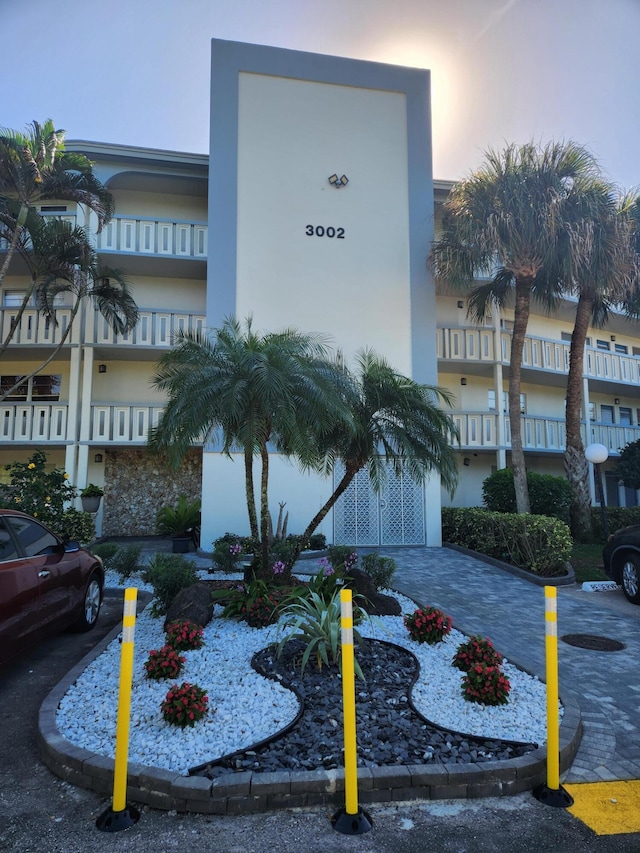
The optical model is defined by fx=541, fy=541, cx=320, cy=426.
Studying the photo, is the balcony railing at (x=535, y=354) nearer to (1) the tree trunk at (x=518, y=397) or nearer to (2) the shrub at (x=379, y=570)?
(1) the tree trunk at (x=518, y=397)

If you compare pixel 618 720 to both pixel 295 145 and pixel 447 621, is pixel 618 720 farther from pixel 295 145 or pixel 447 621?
pixel 295 145

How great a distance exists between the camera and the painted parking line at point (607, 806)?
3.08 meters

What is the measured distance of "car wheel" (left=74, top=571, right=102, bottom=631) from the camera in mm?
6633

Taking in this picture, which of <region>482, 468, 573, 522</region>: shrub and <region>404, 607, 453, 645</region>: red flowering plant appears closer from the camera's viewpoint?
<region>404, 607, 453, 645</region>: red flowering plant

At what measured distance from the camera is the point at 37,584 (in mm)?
5273

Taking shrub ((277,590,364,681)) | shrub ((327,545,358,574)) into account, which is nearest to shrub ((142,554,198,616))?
shrub ((277,590,364,681))

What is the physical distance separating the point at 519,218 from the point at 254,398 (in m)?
9.51

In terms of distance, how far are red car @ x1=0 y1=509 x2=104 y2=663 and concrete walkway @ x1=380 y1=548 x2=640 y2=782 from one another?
4.56m

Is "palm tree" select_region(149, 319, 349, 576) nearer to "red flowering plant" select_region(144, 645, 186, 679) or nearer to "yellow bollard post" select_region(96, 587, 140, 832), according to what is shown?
"red flowering plant" select_region(144, 645, 186, 679)

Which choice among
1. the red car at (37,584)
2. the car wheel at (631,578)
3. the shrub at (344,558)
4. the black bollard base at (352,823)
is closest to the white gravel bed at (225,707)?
the red car at (37,584)

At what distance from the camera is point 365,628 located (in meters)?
6.52

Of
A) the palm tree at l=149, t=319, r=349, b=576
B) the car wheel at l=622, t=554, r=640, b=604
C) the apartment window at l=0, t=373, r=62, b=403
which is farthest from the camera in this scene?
the apartment window at l=0, t=373, r=62, b=403

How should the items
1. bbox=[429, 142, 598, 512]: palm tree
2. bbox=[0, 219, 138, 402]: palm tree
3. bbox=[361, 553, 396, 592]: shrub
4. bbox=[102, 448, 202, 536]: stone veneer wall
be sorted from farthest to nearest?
bbox=[102, 448, 202, 536]: stone veneer wall → bbox=[429, 142, 598, 512]: palm tree → bbox=[0, 219, 138, 402]: palm tree → bbox=[361, 553, 396, 592]: shrub

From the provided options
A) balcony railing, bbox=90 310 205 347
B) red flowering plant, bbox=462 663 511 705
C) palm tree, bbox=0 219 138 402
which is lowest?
red flowering plant, bbox=462 663 511 705
